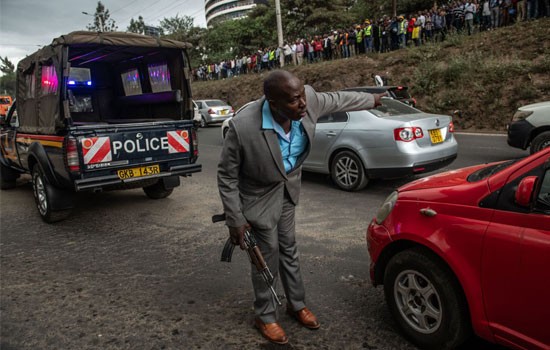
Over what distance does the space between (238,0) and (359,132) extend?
116 meters

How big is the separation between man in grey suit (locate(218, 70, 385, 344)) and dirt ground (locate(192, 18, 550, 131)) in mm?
12126

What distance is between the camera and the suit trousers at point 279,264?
Answer: 9.31 ft

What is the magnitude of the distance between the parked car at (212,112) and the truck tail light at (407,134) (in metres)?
14.6

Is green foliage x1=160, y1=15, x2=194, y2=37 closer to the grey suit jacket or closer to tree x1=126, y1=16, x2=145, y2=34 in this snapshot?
tree x1=126, y1=16, x2=145, y2=34

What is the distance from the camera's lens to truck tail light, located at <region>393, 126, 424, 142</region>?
5977 mm

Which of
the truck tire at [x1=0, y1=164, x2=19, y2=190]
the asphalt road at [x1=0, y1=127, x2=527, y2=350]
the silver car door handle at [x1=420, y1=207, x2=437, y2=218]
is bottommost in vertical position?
the asphalt road at [x1=0, y1=127, x2=527, y2=350]

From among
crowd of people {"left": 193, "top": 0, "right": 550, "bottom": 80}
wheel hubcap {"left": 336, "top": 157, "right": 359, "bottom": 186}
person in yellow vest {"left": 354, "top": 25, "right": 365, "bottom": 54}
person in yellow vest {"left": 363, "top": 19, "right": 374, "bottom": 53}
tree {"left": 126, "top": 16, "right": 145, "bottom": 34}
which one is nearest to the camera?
wheel hubcap {"left": 336, "top": 157, "right": 359, "bottom": 186}

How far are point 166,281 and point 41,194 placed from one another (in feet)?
10.6

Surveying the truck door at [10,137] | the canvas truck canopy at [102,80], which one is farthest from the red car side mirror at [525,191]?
the truck door at [10,137]

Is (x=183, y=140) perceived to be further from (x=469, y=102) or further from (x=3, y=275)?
(x=469, y=102)

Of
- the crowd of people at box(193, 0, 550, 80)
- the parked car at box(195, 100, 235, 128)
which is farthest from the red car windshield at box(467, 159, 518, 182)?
the parked car at box(195, 100, 235, 128)

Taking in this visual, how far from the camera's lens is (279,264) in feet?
9.91

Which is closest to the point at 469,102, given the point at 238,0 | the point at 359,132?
the point at 359,132

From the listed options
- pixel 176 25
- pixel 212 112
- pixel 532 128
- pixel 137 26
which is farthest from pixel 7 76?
pixel 532 128
